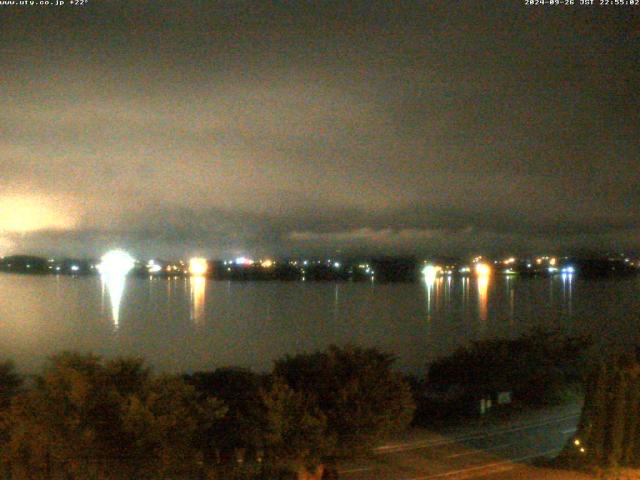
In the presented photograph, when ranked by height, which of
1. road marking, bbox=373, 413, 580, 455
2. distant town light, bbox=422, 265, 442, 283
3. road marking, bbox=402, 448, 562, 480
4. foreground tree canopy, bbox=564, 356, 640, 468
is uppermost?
distant town light, bbox=422, 265, 442, 283

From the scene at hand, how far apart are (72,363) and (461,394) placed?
17.8 m

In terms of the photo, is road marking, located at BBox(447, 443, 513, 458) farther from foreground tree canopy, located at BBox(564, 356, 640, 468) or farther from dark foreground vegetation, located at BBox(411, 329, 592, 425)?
dark foreground vegetation, located at BBox(411, 329, 592, 425)

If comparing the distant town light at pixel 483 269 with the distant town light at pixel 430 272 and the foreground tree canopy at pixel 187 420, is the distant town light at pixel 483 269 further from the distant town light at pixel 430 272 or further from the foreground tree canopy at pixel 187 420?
the foreground tree canopy at pixel 187 420

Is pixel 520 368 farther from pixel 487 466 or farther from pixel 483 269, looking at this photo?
pixel 483 269

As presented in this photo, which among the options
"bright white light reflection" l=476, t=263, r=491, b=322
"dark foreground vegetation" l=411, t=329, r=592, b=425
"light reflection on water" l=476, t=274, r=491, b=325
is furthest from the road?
"bright white light reflection" l=476, t=263, r=491, b=322

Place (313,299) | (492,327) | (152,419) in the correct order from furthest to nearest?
(313,299) < (492,327) < (152,419)

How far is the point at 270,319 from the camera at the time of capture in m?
67.7

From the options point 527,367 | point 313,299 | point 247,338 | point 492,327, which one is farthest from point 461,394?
point 313,299

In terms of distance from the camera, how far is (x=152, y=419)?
9859 millimetres

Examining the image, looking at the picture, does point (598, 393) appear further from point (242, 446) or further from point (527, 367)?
point (527, 367)

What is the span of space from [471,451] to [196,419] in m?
8.02

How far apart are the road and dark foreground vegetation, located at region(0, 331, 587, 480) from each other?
2115 millimetres

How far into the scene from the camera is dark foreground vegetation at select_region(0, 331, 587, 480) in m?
9.88

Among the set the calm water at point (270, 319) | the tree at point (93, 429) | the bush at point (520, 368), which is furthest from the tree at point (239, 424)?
the calm water at point (270, 319)
